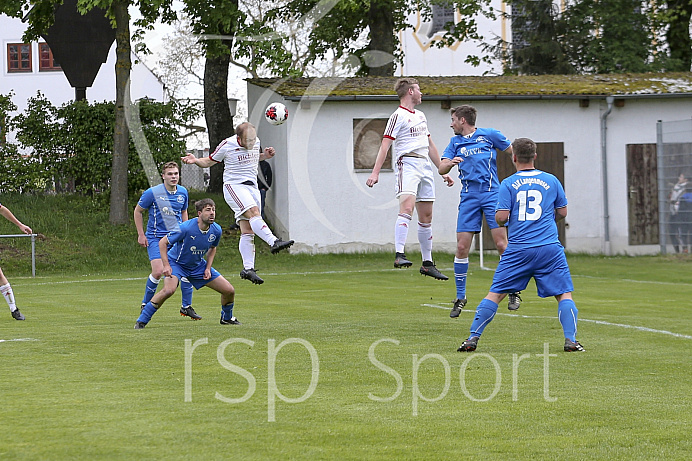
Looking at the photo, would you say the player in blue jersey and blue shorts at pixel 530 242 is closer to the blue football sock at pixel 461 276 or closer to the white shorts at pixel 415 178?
the blue football sock at pixel 461 276

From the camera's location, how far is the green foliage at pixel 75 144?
29312 mm

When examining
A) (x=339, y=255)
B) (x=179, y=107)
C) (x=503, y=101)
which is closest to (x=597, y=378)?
(x=339, y=255)

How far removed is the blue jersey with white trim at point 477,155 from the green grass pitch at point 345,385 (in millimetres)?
1686

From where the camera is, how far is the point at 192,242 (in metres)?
11.3

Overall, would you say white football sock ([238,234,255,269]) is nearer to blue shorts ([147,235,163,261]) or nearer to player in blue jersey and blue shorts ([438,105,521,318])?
blue shorts ([147,235,163,261])

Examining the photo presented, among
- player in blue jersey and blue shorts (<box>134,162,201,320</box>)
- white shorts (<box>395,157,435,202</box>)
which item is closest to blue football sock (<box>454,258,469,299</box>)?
white shorts (<box>395,157,435,202</box>)

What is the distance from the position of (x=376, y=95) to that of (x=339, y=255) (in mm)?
4555

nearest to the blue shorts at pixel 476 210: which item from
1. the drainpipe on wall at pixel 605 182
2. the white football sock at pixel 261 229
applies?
the white football sock at pixel 261 229

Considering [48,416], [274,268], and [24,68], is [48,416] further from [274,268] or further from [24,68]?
[24,68]

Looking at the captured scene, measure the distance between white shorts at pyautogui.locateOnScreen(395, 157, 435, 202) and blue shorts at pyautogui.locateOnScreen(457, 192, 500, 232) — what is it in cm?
69

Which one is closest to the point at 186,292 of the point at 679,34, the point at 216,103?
the point at 216,103

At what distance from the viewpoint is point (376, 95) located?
27438 mm

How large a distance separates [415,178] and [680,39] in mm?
30727

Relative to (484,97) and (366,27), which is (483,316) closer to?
(484,97)
